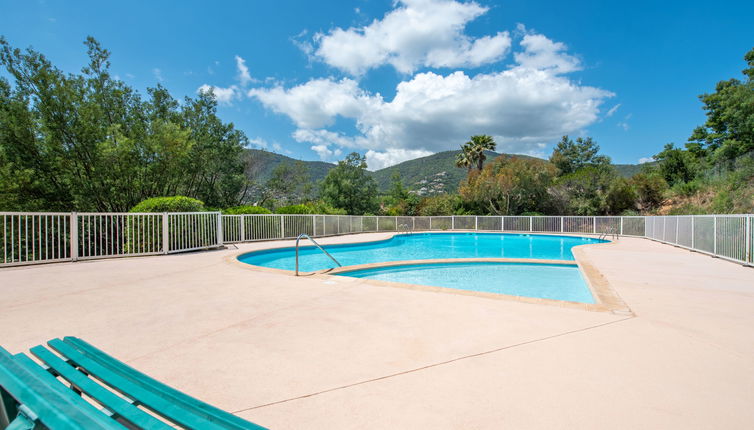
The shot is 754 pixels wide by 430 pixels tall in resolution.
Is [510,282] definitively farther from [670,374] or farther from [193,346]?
[193,346]

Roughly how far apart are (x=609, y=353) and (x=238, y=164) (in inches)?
795

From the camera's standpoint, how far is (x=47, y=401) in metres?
0.77

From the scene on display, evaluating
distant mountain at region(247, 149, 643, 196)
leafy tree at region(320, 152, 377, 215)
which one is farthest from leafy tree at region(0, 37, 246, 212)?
distant mountain at region(247, 149, 643, 196)

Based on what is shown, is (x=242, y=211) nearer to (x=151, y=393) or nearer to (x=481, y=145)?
(x=151, y=393)

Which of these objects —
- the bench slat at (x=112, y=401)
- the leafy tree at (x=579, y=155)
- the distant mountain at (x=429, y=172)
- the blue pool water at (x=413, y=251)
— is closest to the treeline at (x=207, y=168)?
the blue pool water at (x=413, y=251)

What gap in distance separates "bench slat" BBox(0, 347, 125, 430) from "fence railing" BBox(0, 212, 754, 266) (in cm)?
672

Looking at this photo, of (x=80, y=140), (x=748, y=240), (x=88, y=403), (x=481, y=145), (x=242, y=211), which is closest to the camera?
(x=88, y=403)

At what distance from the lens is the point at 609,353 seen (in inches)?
84.8

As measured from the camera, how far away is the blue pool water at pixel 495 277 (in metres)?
5.79

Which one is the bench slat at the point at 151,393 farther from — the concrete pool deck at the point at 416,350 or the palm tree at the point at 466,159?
the palm tree at the point at 466,159

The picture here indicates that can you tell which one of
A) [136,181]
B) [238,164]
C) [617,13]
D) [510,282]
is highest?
[617,13]

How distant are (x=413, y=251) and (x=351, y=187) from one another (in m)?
14.6

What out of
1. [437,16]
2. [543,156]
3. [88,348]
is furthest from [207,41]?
[543,156]

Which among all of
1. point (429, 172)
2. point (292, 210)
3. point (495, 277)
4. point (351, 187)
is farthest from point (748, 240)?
point (429, 172)
